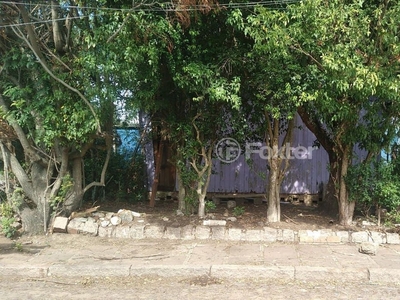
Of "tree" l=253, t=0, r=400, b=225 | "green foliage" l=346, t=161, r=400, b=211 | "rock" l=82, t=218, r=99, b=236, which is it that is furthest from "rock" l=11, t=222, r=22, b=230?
"green foliage" l=346, t=161, r=400, b=211

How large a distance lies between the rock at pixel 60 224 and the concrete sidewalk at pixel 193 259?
0.19 meters

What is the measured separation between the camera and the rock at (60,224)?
→ 6996 mm

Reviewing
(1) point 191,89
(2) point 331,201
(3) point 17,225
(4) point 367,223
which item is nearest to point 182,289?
(1) point 191,89

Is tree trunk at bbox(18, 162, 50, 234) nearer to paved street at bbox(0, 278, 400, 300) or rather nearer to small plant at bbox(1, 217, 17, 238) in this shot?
small plant at bbox(1, 217, 17, 238)

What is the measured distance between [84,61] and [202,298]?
373cm

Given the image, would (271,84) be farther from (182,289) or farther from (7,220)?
(7,220)

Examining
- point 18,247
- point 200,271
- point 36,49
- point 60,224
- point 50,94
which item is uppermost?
point 36,49

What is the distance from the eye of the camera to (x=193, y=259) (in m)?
5.89

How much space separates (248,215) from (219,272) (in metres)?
2.50

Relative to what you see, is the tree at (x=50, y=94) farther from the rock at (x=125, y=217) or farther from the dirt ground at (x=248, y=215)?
the dirt ground at (x=248, y=215)

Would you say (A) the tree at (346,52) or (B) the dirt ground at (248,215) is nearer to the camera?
(A) the tree at (346,52)

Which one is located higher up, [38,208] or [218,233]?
[38,208]

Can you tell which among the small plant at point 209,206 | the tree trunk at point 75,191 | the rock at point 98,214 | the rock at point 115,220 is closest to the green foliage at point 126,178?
the rock at point 98,214

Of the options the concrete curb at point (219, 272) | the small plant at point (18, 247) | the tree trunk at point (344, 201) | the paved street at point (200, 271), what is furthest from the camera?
the tree trunk at point (344, 201)
